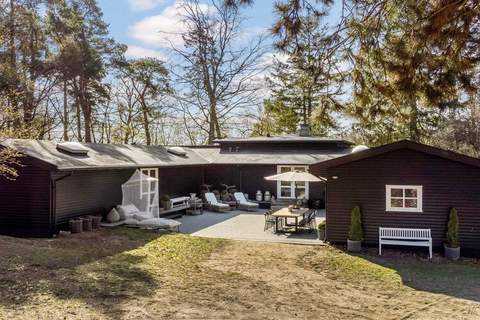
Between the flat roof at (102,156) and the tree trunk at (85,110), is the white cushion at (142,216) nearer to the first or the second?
the flat roof at (102,156)

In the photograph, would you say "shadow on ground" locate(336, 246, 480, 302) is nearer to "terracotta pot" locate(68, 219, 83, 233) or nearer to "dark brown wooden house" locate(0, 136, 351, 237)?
"terracotta pot" locate(68, 219, 83, 233)

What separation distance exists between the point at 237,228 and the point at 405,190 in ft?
19.1

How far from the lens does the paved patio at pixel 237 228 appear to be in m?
12.6

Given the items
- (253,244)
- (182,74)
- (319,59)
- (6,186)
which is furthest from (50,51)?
(319,59)

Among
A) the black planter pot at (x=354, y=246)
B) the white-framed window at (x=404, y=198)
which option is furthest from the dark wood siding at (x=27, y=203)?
the white-framed window at (x=404, y=198)

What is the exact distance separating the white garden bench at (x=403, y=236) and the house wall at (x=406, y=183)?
0.18 m

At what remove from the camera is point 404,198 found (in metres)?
11.3

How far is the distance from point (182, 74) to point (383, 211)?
64.7ft

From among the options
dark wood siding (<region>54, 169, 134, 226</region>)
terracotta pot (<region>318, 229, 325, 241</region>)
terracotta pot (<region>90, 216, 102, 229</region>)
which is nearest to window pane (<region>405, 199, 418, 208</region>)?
terracotta pot (<region>318, 229, 325, 241</region>)

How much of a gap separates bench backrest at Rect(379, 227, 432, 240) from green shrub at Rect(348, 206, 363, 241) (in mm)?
616

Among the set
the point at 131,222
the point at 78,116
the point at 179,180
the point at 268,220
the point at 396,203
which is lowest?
the point at 131,222

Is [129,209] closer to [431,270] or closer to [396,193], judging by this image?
[396,193]

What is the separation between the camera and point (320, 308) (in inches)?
260

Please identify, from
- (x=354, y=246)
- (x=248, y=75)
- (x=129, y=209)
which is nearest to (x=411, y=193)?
(x=354, y=246)
